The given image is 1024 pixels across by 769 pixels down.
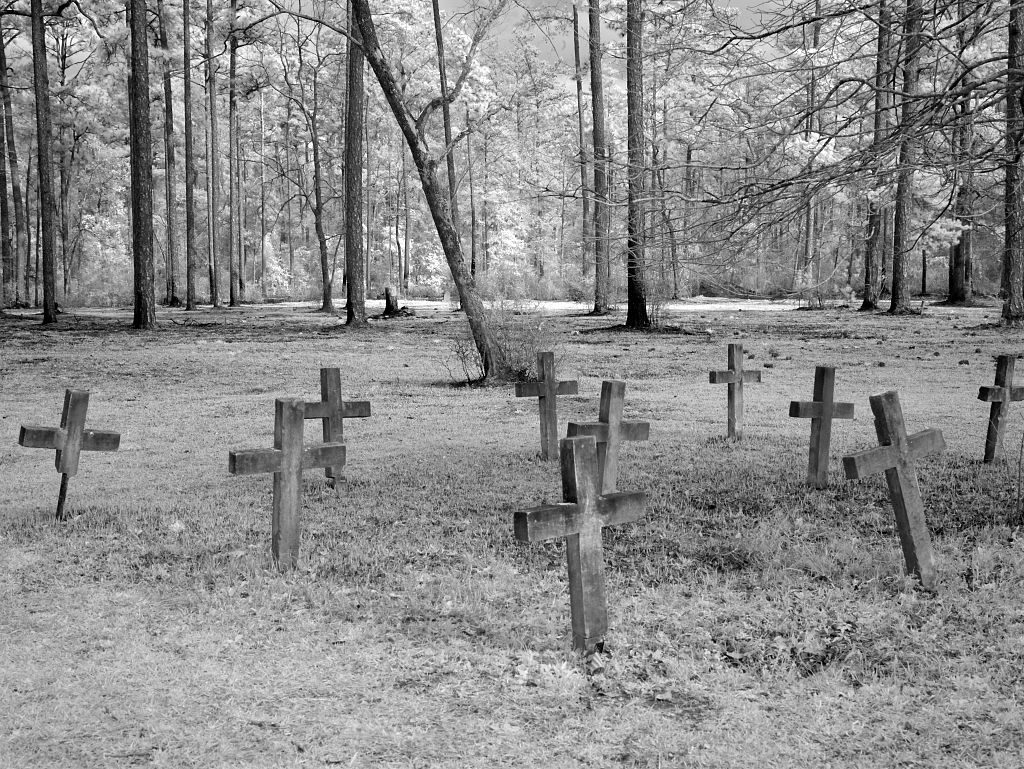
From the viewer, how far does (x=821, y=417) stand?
7594mm

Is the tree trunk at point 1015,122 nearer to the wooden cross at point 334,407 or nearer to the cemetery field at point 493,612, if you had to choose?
the cemetery field at point 493,612

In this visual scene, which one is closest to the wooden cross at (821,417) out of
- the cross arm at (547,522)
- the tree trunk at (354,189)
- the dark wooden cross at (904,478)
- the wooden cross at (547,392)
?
the wooden cross at (547,392)

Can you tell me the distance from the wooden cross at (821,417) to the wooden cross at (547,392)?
2045mm

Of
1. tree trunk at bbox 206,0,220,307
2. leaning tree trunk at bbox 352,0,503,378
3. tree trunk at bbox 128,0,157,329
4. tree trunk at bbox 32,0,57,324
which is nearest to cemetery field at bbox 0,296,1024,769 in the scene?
leaning tree trunk at bbox 352,0,503,378

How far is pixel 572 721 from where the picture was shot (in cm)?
378

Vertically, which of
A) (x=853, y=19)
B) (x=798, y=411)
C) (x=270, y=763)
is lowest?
(x=270, y=763)

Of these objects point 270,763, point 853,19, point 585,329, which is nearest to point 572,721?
point 270,763

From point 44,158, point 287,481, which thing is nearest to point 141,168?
point 44,158

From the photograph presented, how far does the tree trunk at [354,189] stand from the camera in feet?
79.9

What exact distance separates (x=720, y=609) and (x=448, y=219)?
30.5 ft

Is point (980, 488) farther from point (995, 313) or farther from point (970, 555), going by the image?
point (995, 313)

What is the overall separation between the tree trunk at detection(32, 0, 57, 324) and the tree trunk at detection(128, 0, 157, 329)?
324cm

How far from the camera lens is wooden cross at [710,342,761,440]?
371 inches

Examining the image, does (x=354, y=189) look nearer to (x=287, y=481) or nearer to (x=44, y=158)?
(x=44, y=158)
